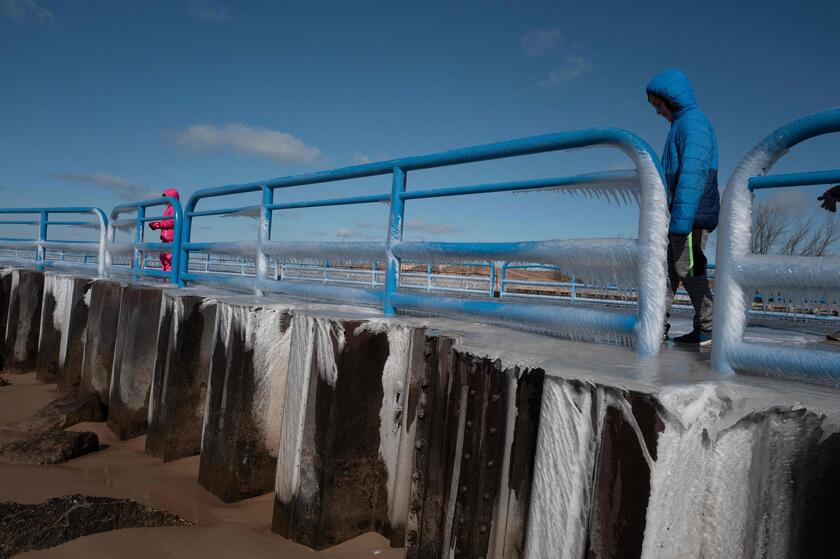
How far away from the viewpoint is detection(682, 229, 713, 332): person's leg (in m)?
2.97

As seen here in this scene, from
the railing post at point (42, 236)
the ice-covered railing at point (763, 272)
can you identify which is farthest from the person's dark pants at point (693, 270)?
the railing post at point (42, 236)

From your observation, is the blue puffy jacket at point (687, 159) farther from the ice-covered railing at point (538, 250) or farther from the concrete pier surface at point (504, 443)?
the concrete pier surface at point (504, 443)

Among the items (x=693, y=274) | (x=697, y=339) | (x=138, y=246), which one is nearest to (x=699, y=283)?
(x=693, y=274)

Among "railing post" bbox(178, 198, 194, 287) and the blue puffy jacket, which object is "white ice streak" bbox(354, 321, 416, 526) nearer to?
the blue puffy jacket

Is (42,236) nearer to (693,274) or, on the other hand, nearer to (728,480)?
(693,274)

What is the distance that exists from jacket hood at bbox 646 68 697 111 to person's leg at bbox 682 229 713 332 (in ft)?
2.26

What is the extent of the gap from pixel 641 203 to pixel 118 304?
185 inches

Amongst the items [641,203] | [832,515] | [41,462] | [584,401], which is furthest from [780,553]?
[41,462]

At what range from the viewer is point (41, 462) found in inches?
145

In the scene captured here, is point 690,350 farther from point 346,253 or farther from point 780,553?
point 346,253

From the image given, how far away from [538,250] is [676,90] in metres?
1.28

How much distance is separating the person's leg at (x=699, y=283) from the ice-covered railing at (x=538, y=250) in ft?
2.78

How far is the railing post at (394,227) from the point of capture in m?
3.16

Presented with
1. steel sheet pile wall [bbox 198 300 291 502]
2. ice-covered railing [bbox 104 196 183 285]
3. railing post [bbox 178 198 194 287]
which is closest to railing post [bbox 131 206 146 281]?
ice-covered railing [bbox 104 196 183 285]
